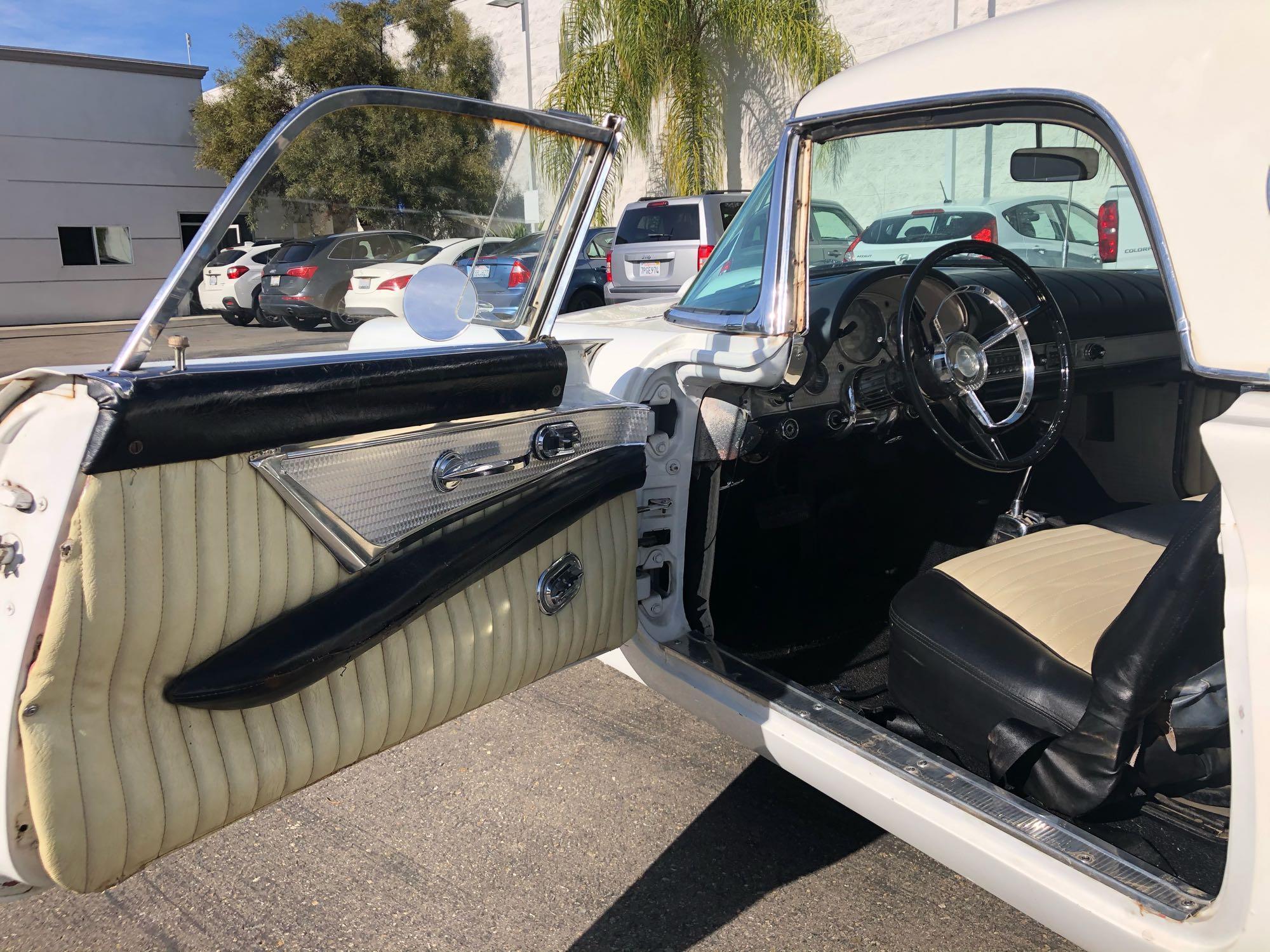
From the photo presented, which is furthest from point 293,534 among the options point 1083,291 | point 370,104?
point 1083,291

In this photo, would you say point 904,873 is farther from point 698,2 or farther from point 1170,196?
point 698,2

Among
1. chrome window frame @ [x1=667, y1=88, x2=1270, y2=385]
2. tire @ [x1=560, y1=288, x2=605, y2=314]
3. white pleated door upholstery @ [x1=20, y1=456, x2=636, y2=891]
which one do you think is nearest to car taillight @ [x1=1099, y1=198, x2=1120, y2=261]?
chrome window frame @ [x1=667, y1=88, x2=1270, y2=385]

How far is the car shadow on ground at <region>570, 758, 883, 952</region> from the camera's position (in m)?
2.16

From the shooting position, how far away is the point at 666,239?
1090 centimetres

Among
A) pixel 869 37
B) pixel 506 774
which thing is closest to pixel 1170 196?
pixel 506 774

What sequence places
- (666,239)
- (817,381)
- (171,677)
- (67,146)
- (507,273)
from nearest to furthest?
(171,677), (507,273), (817,381), (666,239), (67,146)

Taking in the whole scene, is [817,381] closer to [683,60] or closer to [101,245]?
[101,245]

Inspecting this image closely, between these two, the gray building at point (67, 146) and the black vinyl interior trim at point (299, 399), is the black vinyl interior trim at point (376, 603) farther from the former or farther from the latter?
the gray building at point (67, 146)

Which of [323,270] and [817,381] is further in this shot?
[817,381]

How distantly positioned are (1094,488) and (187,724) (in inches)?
125

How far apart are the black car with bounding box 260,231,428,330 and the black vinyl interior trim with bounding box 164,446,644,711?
562 millimetres

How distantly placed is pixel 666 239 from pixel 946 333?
846 centimetres

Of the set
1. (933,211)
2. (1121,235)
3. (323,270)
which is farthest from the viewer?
(933,211)

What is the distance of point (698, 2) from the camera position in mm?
13695
